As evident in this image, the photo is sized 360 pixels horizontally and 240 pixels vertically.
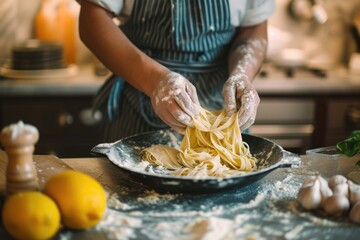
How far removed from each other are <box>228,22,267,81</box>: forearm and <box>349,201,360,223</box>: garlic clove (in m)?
0.66

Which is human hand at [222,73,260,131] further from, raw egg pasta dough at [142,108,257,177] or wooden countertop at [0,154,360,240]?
wooden countertop at [0,154,360,240]

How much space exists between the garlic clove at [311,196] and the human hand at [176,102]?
0.40 meters

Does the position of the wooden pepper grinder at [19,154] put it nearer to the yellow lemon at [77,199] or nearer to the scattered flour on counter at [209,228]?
the yellow lemon at [77,199]

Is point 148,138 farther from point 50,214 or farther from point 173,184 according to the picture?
point 50,214

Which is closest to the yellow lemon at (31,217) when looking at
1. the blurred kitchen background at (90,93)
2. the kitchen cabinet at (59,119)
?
the blurred kitchen background at (90,93)

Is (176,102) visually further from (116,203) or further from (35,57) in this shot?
(35,57)

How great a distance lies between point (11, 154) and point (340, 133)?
6.95 ft

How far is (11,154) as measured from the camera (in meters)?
1.17

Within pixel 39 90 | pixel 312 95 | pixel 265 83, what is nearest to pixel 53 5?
pixel 39 90

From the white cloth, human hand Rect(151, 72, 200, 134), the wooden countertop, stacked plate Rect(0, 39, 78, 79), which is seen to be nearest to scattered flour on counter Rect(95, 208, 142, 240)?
the wooden countertop

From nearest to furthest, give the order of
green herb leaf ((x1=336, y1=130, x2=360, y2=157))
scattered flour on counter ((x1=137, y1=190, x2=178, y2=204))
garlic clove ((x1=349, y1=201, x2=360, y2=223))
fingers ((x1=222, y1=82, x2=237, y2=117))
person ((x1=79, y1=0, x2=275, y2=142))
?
garlic clove ((x1=349, y1=201, x2=360, y2=223)) < scattered flour on counter ((x1=137, y1=190, x2=178, y2=204)) < green herb leaf ((x1=336, y1=130, x2=360, y2=157)) < fingers ((x1=222, y1=82, x2=237, y2=117)) < person ((x1=79, y1=0, x2=275, y2=142))

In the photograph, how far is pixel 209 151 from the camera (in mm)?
1601

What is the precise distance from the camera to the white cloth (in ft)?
6.27

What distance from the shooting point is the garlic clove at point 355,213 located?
1.19m
